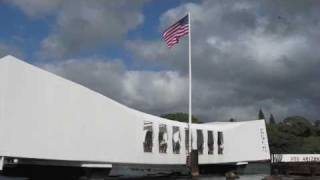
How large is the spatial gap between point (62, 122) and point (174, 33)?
39.4 ft

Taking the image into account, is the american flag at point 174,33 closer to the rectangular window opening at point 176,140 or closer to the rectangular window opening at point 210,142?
the rectangular window opening at point 176,140

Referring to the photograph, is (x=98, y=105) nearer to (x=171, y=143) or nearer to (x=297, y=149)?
(x=171, y=143)

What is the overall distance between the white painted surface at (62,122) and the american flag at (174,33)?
6.27 m

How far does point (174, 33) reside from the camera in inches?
1688

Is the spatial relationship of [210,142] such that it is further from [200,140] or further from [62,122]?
[62,122]

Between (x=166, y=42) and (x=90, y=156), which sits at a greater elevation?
(x=166, y=42)

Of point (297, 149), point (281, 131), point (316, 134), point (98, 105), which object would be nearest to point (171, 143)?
point (98, 105)

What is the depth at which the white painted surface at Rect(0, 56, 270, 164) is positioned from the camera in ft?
109

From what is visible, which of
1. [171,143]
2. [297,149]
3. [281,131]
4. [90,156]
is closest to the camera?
[90,156]

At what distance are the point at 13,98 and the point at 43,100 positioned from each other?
240 cm

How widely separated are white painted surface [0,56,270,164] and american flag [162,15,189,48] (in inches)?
247

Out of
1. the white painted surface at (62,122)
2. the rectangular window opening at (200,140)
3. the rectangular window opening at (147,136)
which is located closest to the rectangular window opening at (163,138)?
the white painted surface at (62,122)

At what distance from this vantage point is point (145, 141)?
4559 centimetres

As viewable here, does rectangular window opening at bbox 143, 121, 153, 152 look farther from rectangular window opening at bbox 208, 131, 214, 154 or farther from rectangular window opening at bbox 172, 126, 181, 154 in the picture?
rectangular window opening at bbox 208, 131, 214, 154
